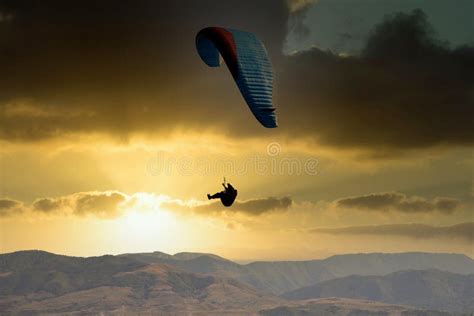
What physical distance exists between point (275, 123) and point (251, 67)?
7.77m

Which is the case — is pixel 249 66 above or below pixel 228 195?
above

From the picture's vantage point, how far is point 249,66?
86.1 m

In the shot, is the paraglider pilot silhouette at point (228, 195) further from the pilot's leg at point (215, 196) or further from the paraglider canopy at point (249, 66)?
the paraglider canopy at point (249, 66)

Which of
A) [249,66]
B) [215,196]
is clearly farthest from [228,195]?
[249,66]

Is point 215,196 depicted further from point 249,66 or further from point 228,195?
point 249,66

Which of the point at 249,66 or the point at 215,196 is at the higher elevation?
the point at 249,66

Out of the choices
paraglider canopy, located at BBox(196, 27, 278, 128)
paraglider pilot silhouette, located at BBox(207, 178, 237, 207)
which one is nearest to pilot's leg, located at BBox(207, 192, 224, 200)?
paraglider pilot silhouette, located at BBox(207, 178, 237, 207)

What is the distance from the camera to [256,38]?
295 feet

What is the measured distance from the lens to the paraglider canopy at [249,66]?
272 feet

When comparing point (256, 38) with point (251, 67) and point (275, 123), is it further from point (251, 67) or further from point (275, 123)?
point (275, 123)

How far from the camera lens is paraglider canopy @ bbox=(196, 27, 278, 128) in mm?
82875

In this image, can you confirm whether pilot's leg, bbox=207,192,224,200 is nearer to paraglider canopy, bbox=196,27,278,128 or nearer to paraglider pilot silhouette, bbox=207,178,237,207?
paraglider pilot silhouette, bbox=207,178,237,207

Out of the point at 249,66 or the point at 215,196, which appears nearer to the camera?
the point at 249,66

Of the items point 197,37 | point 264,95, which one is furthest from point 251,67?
point 197,37
